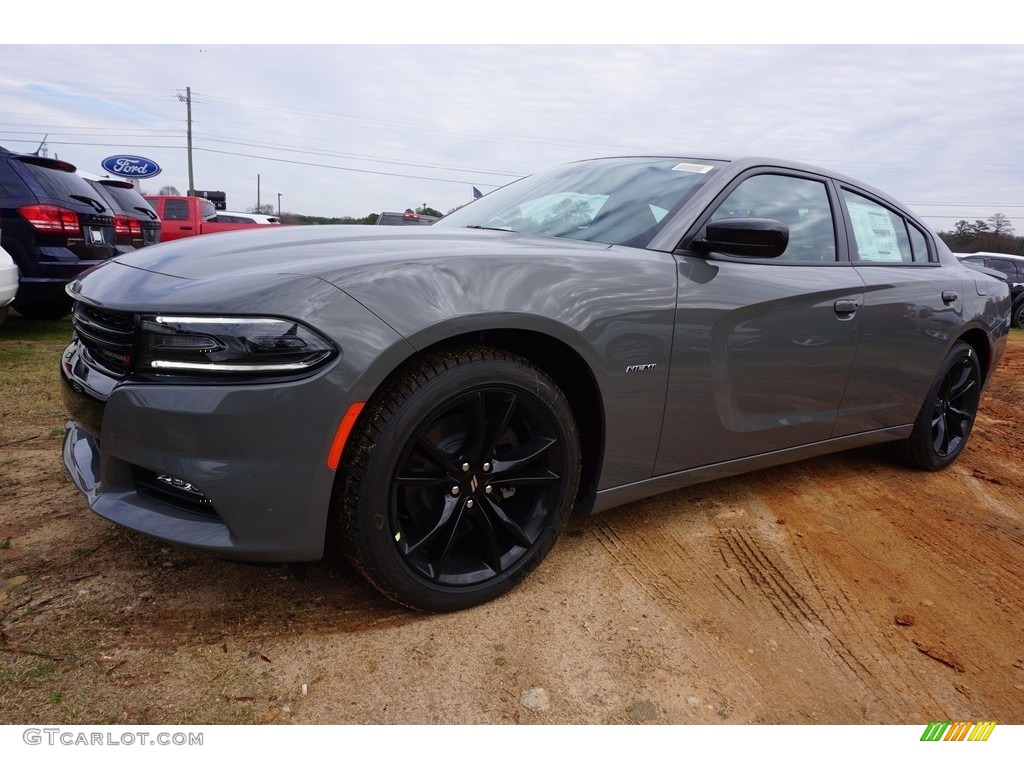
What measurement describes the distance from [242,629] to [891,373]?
2990 millimetres

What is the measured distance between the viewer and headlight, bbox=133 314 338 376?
1771mm

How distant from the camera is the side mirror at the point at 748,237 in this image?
240 centimetres

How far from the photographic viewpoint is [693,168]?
2912mm

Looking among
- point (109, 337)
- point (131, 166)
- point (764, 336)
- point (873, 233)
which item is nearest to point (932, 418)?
point (873, 233)

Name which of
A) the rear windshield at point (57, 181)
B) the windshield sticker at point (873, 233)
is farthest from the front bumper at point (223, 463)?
the rear windshield at point (57, 181)

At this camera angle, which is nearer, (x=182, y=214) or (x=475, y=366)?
(x=475, y=366)

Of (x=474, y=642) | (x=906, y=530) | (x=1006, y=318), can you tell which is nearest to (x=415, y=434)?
(x=474, y=642)

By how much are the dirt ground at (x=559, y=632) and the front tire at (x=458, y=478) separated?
0.16 metres

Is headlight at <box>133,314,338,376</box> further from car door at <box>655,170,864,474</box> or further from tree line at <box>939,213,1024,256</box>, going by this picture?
tree line at <box>939,213,1024,256</box>

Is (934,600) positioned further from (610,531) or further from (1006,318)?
(1006,318)

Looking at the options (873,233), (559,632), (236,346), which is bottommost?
(559,632)

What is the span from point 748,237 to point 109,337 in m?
2.00

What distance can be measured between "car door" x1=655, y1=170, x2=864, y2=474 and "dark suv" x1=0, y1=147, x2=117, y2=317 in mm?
5562
